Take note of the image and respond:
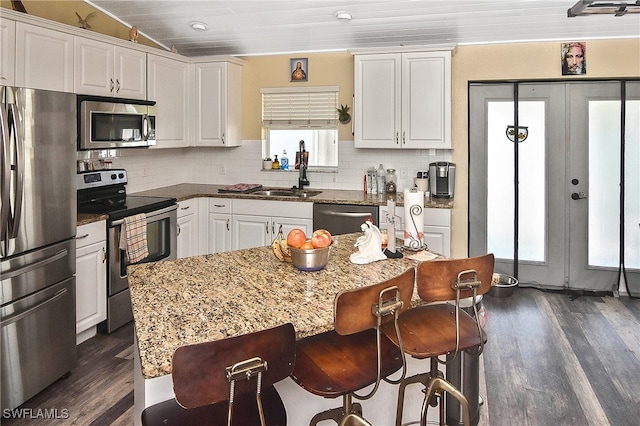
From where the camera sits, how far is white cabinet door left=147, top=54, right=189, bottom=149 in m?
4.51

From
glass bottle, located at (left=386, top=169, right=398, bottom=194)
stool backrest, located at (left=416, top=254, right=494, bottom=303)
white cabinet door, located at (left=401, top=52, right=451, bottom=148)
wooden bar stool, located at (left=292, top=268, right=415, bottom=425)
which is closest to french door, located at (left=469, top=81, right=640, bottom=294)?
white cabinet door, located at (left=401, top=52, right=451, bottom=148)

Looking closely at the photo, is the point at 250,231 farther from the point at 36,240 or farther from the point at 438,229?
the point at 36,240

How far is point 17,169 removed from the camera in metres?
2.49

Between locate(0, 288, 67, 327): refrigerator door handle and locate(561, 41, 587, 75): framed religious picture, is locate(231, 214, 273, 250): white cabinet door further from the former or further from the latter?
locate(561, 41, 587, 75): framed religious picture

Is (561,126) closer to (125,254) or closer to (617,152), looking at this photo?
(617,152)

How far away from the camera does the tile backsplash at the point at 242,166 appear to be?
4.83 m

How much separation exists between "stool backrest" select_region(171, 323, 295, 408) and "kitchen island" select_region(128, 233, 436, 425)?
12cm

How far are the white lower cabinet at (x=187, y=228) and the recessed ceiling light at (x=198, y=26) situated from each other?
1.66 m

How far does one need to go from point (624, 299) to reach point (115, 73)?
5055mm

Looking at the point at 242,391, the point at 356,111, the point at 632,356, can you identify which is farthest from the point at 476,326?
the point at 356,111

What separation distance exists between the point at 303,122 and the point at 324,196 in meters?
1.06

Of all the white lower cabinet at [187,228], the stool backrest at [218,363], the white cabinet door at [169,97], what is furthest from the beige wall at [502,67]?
the stool backrest at [218,363]

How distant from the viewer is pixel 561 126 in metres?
4.62

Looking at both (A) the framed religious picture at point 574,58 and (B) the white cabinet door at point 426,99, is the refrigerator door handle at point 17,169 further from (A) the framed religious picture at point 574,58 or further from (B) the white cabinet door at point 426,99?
(A) the framed religious picture at point 574,58
